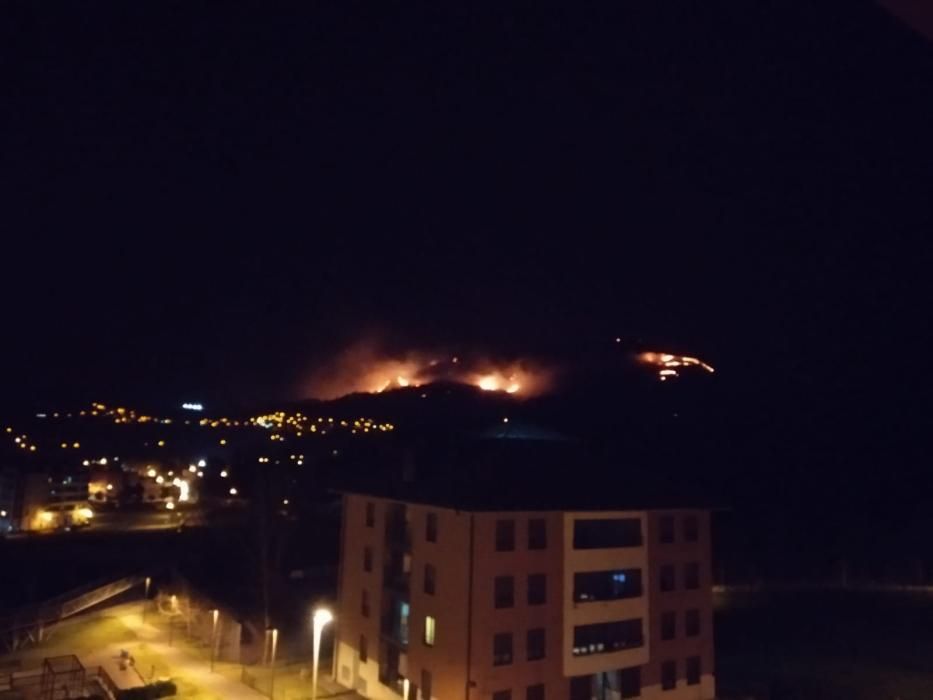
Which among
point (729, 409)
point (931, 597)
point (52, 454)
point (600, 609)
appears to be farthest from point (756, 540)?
point (52, 454)

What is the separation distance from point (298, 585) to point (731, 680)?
2258 cm

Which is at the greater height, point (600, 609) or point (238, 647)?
point (600, 609)

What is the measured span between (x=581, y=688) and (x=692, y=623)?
481 cm

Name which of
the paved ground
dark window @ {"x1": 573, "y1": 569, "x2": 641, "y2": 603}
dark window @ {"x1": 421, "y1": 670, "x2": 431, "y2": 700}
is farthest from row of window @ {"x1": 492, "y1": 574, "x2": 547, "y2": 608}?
the paved ground

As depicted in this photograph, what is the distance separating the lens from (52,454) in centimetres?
8981

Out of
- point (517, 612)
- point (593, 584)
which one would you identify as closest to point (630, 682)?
point (593, 584)

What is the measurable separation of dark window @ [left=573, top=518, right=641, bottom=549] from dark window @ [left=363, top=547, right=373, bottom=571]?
7.53 metres

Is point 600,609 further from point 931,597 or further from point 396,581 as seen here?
point 931,597

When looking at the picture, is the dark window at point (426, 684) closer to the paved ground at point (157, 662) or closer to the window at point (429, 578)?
the window at point (429, 578)

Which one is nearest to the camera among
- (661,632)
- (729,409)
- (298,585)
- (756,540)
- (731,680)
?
(661,632)

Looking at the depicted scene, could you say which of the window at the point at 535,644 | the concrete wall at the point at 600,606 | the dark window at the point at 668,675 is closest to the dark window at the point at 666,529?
the concrete wall at the point at 600,606

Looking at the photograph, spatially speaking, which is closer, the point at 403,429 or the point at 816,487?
the point at 816,487

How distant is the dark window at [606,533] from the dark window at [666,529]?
2.99ft

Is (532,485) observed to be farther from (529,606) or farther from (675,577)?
(675,577)
